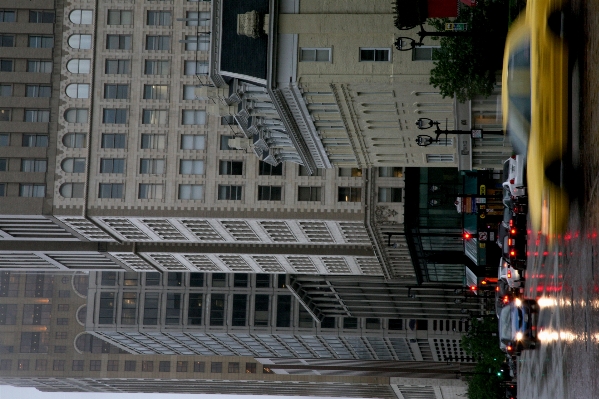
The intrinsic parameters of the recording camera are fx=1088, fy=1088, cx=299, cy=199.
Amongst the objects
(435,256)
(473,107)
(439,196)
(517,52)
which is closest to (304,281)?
(435,256)

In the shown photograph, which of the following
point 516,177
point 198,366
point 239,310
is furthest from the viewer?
point 198,366

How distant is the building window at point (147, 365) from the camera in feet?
646

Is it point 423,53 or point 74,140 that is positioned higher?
point 423,53

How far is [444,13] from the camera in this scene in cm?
5178

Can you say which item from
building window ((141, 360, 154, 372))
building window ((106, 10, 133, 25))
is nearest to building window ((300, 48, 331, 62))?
building window ((106, 10, 133, 25))

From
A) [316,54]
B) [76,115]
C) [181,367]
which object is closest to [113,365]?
[181,367]

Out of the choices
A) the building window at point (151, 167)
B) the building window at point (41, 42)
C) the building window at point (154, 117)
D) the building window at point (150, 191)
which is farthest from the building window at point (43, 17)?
the building window at point (150, 191)

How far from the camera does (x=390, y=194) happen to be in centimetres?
8612

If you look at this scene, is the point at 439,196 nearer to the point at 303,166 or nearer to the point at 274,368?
the point at 303,166

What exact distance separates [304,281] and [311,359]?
4321cm

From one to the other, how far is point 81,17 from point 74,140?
9668 millimetres

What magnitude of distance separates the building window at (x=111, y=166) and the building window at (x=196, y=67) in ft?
28.9

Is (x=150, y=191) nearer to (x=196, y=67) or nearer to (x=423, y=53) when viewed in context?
(x=196, y=67)

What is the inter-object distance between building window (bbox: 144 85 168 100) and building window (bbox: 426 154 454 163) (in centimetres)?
2208
